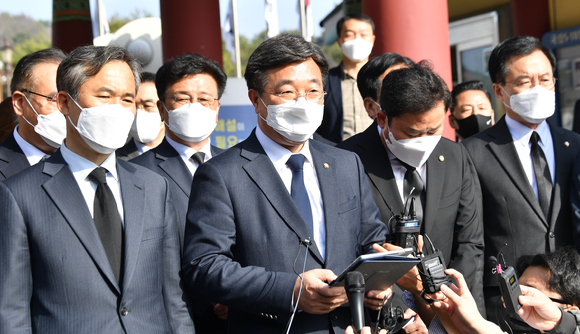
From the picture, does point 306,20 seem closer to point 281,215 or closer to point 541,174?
point 541,174

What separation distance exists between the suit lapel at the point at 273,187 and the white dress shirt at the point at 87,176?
0.55 meters

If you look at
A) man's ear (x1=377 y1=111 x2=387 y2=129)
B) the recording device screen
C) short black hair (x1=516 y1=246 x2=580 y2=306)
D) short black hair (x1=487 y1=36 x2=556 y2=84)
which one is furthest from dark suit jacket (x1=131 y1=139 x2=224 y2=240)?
short black hair (x1=487 y1=36 x2=556 y2=84)

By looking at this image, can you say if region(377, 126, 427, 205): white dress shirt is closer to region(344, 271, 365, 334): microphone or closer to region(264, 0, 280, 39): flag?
region(344, 271, 365, 334): microphone

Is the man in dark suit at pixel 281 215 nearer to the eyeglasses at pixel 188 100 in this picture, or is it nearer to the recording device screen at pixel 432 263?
the recording device screen at pixel 432 263

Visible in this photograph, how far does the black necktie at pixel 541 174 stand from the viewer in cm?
362

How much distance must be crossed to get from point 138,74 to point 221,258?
1.09 metres

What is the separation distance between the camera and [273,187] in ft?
8.45

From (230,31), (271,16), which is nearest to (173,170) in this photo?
(271,16)

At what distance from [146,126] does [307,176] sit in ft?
8.13

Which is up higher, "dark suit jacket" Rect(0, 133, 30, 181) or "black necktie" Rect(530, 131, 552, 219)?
"dark suit jacket" Rect(0, 133, 30, 181)


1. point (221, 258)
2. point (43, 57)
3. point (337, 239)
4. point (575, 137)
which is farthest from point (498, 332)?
point (43, 57)

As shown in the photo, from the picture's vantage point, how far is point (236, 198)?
2531 millimetres

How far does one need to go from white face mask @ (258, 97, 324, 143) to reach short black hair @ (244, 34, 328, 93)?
15cm

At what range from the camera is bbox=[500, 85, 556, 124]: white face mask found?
3.79 metres
